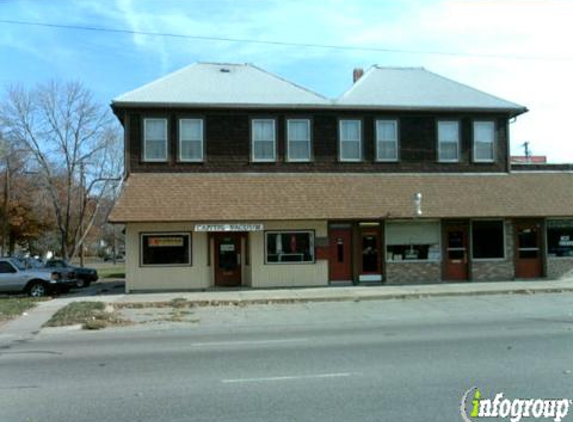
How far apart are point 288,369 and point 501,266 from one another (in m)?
17.9

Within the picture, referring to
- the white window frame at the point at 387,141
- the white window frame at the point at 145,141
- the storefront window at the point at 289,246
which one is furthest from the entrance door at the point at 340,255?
the white window frame at the point at 145,141

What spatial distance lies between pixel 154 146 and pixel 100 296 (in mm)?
6054

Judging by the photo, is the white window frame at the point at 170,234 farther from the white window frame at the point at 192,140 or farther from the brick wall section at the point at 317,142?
the white window frame at the point at 192,140

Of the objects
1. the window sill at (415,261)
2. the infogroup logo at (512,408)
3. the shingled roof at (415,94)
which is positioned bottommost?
the infogroup logo at (512,408)

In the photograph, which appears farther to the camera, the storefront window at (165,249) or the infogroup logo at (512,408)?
the storefront window at (165,249)

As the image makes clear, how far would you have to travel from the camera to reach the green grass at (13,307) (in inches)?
659

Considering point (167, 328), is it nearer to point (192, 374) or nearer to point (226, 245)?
point (192, 374)

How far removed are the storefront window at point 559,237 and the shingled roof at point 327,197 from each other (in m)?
1.05

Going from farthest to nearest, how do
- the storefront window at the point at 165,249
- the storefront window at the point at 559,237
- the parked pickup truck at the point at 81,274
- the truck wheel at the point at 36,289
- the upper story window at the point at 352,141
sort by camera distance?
the parked pickup truck at the point at 81,274
the storefront window at the point at 559,237
the upper story window at the point at 352,141
the truck wheel at the point at 36,289
the storefront window at the point at 165,249

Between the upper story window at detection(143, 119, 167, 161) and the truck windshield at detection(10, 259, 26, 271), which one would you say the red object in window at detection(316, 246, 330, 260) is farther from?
the truck windshield at detection(10, 259, 26, 271)

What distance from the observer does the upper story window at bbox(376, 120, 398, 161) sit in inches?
981

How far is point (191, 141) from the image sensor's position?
78.5 feet

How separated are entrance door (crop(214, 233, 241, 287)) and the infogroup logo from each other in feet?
56.1

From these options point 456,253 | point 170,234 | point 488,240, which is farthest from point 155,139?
point 488,240
